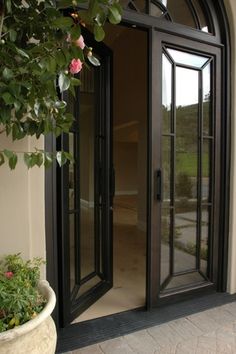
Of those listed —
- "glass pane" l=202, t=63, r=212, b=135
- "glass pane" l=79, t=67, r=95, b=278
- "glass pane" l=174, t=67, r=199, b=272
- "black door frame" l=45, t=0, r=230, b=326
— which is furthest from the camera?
"glass pane" l=202, t=63, r=212, b=135

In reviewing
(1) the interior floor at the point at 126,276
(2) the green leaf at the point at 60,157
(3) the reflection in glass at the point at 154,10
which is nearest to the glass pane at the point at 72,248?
(1) the interior floor at the point at 126,276

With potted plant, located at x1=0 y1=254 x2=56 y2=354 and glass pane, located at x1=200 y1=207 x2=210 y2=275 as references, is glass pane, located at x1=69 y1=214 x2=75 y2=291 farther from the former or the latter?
glass pane, located at x1=200 y1=207 x2=210 y2=275

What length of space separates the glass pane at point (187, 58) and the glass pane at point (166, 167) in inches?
26.4

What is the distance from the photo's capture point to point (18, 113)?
4.47 feet

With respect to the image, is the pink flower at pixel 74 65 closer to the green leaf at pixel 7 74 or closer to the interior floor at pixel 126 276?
the green leaf at pixel 7 74

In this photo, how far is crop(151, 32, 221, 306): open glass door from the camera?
2.48m

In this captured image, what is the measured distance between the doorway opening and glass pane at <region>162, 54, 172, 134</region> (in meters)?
0.55

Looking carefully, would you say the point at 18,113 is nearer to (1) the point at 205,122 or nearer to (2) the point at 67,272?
(2) the point at 67,272

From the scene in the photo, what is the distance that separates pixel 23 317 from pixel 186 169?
1808 mm

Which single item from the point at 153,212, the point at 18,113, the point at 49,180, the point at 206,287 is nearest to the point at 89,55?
the point at 18,113

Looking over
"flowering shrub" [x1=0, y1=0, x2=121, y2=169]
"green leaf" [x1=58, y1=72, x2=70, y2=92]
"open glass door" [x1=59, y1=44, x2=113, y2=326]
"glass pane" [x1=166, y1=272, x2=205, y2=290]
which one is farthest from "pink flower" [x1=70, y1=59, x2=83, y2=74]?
"glass pane" [x1=166, y1=272, x2=205, y2=290]

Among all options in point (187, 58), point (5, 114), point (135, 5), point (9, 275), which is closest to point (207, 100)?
point (187, 58)

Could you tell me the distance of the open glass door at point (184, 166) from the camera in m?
2.48

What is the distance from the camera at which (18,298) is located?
1374 millimetres
